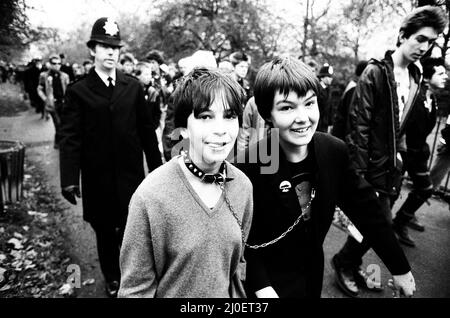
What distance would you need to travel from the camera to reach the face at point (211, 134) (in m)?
1.34

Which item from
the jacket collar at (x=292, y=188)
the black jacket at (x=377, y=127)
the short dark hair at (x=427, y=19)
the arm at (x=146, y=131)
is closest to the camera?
the jacket collar at (x=292, y=188)

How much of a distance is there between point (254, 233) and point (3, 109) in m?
3.36

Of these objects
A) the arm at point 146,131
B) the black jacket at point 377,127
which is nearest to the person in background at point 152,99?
the arm at point 146,131

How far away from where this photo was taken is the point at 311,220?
1.75 metres

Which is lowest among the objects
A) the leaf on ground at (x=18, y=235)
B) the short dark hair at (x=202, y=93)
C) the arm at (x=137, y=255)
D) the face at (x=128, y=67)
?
the leaf on ground at (x=18, y=235)

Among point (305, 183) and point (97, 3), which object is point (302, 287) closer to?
point (305, 183)

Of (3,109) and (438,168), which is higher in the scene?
(3,109)

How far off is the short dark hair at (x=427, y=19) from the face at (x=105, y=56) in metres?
2.41

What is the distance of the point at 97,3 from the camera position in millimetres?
3330

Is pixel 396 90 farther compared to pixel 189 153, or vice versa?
pixel 396 90

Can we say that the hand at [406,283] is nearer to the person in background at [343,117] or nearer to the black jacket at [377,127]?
the black jacket at [377,127]

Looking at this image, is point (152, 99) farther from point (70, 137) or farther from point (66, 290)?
point (66, 290)
